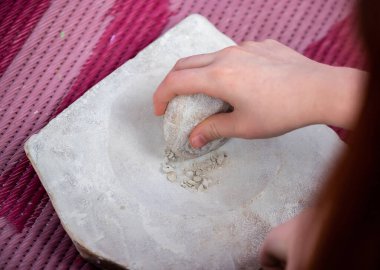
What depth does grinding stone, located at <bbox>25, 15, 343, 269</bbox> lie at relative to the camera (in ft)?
2.51

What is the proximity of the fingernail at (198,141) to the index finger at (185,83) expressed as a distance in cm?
7

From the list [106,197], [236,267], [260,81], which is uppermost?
[260,81]

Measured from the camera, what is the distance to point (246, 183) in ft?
2.72

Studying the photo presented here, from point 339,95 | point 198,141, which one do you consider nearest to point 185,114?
point 198,141

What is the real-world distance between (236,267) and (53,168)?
31 centimetres

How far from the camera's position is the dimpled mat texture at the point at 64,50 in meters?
0.91

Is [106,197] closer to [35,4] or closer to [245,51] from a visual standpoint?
[245,51]

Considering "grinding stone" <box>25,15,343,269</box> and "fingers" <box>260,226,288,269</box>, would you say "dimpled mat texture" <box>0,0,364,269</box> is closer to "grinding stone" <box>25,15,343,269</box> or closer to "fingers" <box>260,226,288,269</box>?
"grinding stone" <box>25,15,343,269</box>

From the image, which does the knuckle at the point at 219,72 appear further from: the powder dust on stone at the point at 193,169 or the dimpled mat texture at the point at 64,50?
the dimpled mat texture at the point at 64,50

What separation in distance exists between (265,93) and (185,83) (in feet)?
0.38

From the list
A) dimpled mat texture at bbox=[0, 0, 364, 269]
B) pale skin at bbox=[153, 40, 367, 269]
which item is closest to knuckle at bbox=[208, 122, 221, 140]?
pale skin at bbox=[153, 40, 367, 269]

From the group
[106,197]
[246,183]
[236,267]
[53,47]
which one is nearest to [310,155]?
[246,183]

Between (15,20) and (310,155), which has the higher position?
(15,20)

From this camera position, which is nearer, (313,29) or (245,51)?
(245,51)
